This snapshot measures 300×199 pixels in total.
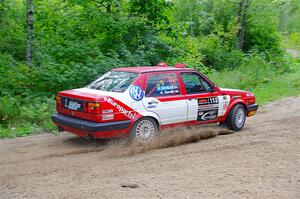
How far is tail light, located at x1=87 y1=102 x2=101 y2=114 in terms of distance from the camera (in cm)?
769

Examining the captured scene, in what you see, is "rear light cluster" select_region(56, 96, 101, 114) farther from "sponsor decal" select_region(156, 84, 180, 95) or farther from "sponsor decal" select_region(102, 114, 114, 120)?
"sponsor decal" select_region(156, 84, 180, 95)

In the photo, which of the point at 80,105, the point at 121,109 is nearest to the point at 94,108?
the point at 80,105

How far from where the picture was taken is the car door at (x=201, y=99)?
9.03 m

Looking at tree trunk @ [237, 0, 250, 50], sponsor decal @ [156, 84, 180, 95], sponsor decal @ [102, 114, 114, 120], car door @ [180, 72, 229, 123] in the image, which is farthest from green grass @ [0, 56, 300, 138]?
car door @ [180, 72, 229, 123]

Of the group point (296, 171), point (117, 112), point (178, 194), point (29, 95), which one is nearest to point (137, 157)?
point (117, 112)

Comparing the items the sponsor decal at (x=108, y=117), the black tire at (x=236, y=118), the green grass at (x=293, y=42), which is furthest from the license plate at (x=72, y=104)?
the green grass at (x=293, y=42)

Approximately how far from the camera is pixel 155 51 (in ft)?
49.3

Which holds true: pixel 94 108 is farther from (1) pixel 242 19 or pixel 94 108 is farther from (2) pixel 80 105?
(1) pixel 242 19

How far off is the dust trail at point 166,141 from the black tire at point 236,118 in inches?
11.5

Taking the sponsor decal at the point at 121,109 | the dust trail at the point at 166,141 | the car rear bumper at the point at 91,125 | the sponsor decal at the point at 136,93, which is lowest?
the dust trail at the point at 166,141

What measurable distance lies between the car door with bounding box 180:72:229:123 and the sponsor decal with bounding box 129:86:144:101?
3.80ft

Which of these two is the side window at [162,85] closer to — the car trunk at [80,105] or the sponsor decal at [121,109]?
the sponsor decal at [121,109]

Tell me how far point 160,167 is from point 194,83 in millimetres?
2927

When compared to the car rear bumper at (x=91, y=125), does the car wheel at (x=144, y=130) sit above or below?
below
